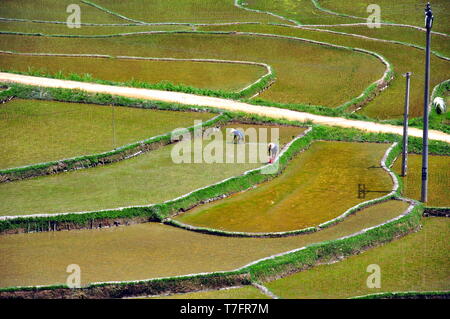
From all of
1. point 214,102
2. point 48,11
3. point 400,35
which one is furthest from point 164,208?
point 48,11

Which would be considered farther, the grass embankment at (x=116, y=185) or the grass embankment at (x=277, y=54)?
the grass embankment at (x=277, y=54)

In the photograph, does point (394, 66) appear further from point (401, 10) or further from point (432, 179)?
point (432, 179)

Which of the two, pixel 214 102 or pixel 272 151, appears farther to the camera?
pixel 214 102

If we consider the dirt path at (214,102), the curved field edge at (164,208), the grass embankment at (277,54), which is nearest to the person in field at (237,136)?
the curved field edge at (164,208)

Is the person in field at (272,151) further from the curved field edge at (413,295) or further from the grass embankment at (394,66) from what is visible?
the curved field edge at (413,295)

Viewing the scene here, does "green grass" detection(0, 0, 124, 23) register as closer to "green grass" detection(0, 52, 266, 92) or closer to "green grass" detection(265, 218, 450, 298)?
"green grass" detection(0, 52, 266, 92)

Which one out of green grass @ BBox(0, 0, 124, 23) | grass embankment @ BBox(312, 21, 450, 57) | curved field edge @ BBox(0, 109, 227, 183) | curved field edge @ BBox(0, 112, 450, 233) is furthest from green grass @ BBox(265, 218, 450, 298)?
green grass @ BBox(0, 0, 124, 23)
